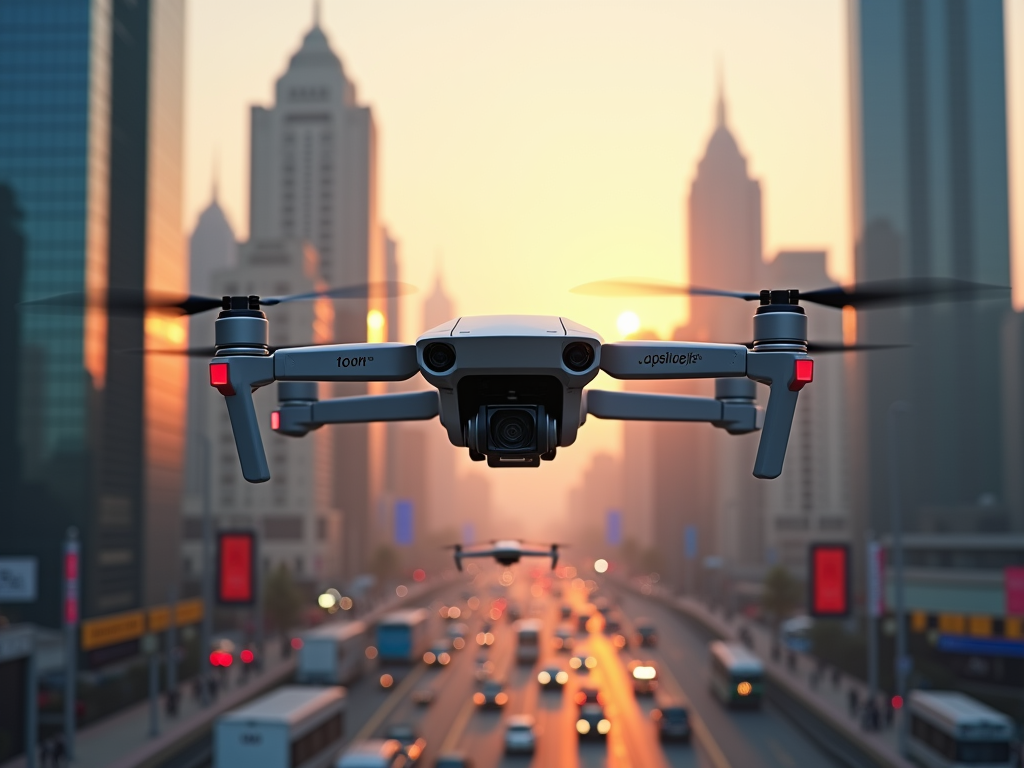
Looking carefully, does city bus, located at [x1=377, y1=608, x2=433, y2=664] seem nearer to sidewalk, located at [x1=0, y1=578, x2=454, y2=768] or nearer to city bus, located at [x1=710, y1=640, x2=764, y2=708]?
sidewalk, located at [x1=0, y1=578, x2=454, y2=768]

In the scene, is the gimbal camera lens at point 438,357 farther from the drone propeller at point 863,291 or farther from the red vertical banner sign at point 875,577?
the red vertical banner sign at point 875,577

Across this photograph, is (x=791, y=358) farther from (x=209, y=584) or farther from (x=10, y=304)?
(x=10, y=304)

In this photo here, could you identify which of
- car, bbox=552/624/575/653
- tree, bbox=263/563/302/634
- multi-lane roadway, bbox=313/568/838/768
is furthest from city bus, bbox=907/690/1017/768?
tree, bbox=263/563/302/634

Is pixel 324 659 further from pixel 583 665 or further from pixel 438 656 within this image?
pixel 583 665

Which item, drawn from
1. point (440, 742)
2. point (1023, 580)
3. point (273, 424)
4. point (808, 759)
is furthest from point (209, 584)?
point (273, 424)

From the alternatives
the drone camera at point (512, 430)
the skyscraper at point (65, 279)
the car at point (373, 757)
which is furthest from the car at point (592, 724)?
the skyscraper at point (65, 279)

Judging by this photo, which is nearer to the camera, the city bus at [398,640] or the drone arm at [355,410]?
the drone arm at [355,410]
